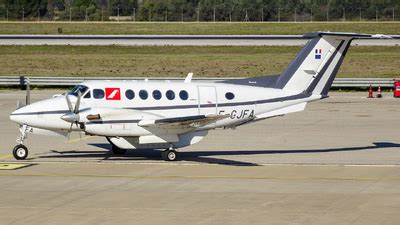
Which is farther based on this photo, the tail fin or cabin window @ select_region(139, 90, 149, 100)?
the tail fin

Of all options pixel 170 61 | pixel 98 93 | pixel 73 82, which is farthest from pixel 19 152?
pixel 170 61

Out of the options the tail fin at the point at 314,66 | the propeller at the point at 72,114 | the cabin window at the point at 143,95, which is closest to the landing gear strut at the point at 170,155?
the cabin window at the point at 143,95

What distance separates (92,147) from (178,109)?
4294 millimetres

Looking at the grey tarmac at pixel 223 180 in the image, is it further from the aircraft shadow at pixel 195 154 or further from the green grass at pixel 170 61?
the green grass at pixel 170 61

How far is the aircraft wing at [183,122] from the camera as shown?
26734 mm

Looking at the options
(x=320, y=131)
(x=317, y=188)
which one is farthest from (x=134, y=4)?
(x=317, y=188)

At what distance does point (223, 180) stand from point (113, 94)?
503 centimetres

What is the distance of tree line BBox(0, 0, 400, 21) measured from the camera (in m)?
122

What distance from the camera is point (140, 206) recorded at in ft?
67.6

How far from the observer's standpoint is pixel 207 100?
28.2 meters

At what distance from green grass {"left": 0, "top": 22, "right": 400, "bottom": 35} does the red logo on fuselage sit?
70.2 m

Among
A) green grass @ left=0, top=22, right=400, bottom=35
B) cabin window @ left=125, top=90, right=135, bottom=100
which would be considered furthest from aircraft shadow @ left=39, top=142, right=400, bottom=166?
green grass @ left=0, top=22, right=400, bottom=35

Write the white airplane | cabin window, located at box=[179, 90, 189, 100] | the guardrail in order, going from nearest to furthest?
the white airplane, cabin window, located at box=[179, 90, 189, 100], the guardrail

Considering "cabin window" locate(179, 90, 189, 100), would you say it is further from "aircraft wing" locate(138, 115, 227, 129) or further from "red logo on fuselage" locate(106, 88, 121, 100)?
"red logo on fuselage" locate(106, 88, 121, 100)
